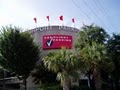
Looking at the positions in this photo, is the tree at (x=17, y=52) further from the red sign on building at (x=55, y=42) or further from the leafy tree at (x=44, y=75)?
the red sign on building at (x=55, y=42)

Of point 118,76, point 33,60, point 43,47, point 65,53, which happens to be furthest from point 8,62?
point 118,76

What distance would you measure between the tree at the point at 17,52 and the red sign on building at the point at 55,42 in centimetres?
444

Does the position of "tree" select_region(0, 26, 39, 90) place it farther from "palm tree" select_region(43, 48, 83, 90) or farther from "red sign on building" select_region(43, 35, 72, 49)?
"palm tree" select_region(43, 48, 83, 90)

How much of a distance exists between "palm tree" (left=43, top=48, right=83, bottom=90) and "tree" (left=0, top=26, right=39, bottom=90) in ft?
28.8

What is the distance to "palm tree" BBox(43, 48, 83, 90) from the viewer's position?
29.6 m

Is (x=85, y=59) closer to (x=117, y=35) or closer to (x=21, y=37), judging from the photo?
(x=21, y=37)

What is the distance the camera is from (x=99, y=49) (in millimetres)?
34312

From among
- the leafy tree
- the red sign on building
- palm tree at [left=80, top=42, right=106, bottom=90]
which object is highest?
the red sign on building

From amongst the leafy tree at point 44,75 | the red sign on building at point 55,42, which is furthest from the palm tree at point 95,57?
the red sign on building at point 55,42

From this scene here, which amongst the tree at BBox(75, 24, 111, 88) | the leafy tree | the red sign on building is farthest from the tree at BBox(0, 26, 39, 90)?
the tree at BBox(75, 24, 111, 88)

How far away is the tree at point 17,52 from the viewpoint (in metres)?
37.9

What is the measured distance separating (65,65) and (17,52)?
11016 millimetres

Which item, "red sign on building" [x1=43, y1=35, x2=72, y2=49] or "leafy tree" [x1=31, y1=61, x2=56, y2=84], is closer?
"leafy tree" [x1=31, y1=61, x2=56, y2=84]

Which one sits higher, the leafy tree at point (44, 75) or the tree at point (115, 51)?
the tree at point (115, 51)
